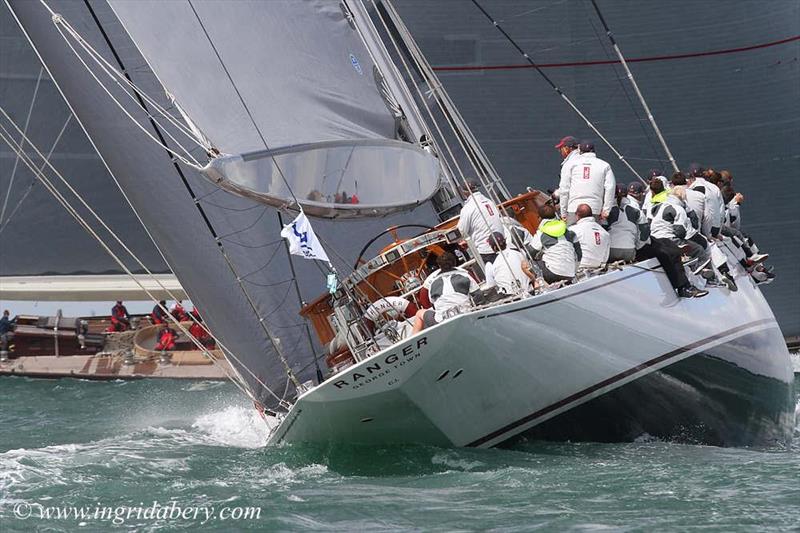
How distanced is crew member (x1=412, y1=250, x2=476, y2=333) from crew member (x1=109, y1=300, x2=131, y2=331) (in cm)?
1166

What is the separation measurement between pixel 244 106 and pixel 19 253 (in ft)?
37.3

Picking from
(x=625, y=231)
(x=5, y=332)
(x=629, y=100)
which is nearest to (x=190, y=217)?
(x=625, y=231)

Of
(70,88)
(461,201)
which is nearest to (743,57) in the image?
(461,201)

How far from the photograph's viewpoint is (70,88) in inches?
421

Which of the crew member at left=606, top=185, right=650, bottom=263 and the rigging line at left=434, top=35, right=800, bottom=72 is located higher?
the rigging line at left=434, top=35, right=800, bottom=72

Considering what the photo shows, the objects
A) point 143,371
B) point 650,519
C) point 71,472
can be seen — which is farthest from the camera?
point 143,371

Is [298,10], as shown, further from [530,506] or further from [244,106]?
[530,506]

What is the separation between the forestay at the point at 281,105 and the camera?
29.4ft

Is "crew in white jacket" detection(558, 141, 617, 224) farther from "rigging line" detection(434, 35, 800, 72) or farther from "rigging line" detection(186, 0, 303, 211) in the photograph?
"rigging line" detection(434, 35, 800, 72)

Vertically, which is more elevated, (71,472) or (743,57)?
(743,57)

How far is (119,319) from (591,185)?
11.9 meters

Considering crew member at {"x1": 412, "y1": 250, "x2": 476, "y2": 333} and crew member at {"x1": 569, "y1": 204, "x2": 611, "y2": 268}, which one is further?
crew member at {"x1": 569, "y1": 204, "x2": 611, "y2": 268}

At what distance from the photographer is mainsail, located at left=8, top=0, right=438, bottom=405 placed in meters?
10.6

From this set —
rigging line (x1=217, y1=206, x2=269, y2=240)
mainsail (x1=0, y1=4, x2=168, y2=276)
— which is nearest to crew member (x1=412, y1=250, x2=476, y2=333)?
rigging line (x1=217, y1=206, x2=269, y2=240)
